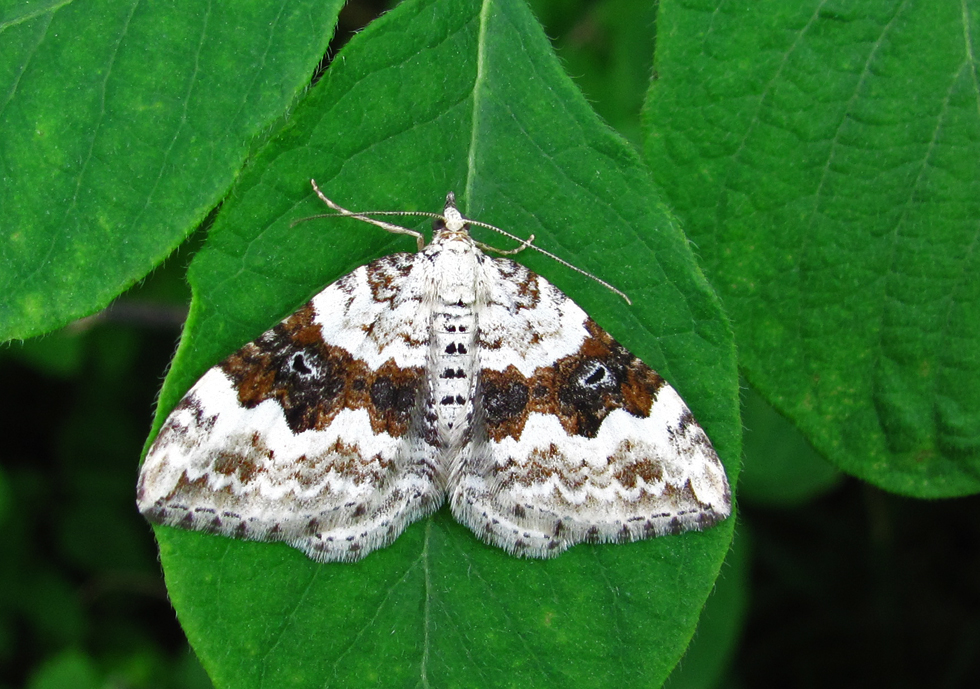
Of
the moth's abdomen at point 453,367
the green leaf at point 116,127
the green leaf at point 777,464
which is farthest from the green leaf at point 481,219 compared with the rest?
the green leaf at point 777,464

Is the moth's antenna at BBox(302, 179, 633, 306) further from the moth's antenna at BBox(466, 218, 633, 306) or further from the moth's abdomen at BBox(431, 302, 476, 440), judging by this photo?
the moth's abdomen at BBox(431, 302, 476, 440)

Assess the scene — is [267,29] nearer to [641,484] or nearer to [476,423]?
[476,423]

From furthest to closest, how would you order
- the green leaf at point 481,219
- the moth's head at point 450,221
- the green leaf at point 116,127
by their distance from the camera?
the moth's head at point 450,221 < the green leaf at point 481,219 < the green leaf at point 116,127

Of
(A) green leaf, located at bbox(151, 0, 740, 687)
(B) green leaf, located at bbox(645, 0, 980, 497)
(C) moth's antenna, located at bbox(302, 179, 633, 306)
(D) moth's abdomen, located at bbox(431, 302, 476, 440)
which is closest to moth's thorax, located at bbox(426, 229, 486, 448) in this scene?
(D) moth's abdomen, located at bbox(431, 302, 476, 440)

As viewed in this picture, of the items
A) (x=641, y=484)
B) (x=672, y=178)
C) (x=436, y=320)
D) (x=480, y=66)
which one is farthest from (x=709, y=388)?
(x=480, y=66)

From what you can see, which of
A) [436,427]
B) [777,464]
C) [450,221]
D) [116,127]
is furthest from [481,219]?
[777,464]

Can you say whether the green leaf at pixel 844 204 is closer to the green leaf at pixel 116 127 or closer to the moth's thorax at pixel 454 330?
the moth's thorax at pixel 454 330
